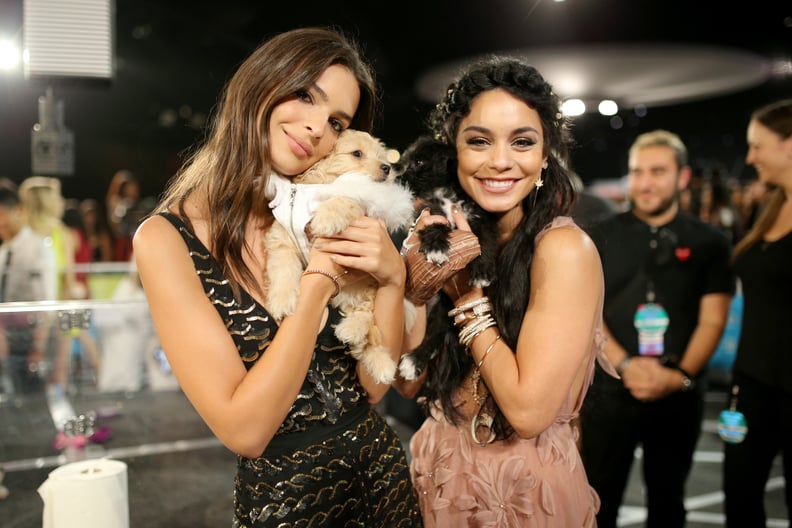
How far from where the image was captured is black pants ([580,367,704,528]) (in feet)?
9.40

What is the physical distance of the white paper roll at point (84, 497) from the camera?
6.48ft

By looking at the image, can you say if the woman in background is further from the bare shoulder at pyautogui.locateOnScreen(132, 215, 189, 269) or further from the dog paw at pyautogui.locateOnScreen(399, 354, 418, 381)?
the bare shoulder at pyautogui.locateOnScreen(132, 215, 189, 269)

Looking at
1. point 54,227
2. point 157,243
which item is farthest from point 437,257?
point 54,227

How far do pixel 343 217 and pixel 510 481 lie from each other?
0.83m

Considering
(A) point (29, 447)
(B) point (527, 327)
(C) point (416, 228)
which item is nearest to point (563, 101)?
(C) point (416, 228)

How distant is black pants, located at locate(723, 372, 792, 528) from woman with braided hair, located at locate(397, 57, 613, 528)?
144 centimetres

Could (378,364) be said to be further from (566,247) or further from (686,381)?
(686,381)

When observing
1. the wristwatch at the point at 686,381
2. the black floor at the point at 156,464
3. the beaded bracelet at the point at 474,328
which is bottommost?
the black floor at the point at 156,464

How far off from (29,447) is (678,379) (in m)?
3.00

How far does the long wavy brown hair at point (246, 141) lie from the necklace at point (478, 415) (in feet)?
2.21

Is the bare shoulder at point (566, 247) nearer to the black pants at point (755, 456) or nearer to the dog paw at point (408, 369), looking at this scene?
the dog paw at point (408, 369)

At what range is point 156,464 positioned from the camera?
305cm

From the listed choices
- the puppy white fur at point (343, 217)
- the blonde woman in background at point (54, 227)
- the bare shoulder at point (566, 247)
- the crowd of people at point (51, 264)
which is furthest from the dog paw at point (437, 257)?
the blonde woman in background at point (54, 227)

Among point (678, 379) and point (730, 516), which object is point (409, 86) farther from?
point (730, 516)
